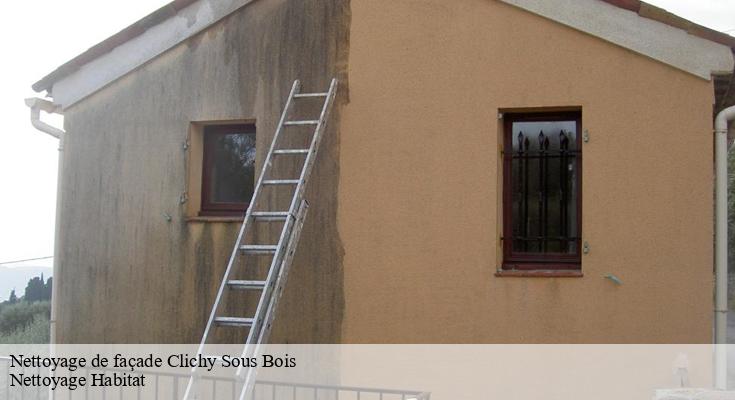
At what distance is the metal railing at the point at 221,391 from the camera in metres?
7.09

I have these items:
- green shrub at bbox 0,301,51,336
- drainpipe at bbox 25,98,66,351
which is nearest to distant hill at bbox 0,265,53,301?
green shrub at bbox 0,301,51,336

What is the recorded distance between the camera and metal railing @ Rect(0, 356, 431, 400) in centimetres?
709

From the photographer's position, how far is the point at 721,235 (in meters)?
7.08

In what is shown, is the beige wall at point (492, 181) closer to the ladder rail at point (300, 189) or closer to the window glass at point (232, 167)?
the ladder rail at point (300, 189)

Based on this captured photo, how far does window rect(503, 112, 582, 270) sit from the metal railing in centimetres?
148

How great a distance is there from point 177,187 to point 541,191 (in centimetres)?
320

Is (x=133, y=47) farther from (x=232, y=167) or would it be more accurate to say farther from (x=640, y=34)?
(x=640, y=34)

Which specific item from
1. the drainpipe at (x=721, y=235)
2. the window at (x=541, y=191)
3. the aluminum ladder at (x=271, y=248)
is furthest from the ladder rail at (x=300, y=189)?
the drainpipe at (x=721, y=235)

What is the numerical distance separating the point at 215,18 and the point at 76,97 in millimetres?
1584

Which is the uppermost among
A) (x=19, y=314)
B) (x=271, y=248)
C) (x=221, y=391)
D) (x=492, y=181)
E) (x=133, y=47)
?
(x=133, y=47)

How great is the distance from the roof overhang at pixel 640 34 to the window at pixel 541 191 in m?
0.70

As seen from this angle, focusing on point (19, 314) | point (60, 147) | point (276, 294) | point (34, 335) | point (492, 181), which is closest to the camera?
point (276, 294)

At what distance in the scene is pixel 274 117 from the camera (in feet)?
26.0

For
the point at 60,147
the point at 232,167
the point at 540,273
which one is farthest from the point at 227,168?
the point at 540,273
